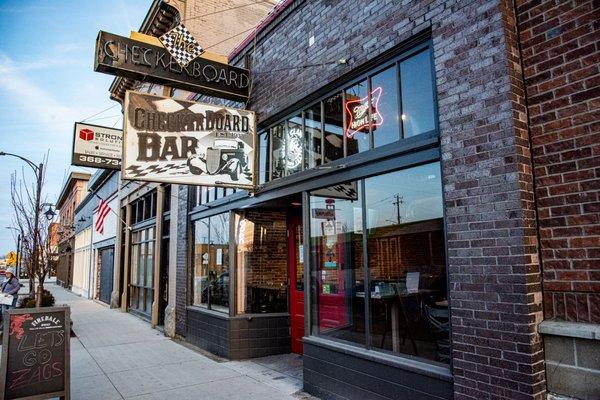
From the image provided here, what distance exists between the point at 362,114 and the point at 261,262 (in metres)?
3.84

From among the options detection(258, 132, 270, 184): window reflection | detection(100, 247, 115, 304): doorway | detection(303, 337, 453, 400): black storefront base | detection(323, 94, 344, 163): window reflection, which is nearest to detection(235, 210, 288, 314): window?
detection(258, 132, 270, 184): window reflection

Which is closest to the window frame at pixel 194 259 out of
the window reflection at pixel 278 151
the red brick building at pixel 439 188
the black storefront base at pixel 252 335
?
the black storefront base at pixel 252 335

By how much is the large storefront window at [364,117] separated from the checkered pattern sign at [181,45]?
1806mm

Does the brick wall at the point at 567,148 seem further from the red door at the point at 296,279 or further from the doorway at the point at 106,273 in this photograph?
the doorway at the point at 106,273

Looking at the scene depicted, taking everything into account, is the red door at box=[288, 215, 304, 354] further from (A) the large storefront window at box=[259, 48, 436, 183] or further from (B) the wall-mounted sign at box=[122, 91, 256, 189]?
(B) the wall-mounted sign at box=[122, 91, 256, 189]

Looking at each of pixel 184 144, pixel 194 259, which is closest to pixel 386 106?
pixel 184 144

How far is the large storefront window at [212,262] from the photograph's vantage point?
8.33m

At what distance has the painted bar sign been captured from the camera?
20.4 feet

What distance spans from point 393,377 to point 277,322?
3699 mm

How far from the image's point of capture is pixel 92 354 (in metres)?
8.41

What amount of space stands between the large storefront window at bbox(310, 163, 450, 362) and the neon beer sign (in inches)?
27.8

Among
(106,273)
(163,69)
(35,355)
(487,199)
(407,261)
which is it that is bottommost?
(35,355)

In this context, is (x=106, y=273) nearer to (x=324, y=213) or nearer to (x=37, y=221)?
(x=37, y=221)

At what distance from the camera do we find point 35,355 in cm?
493
